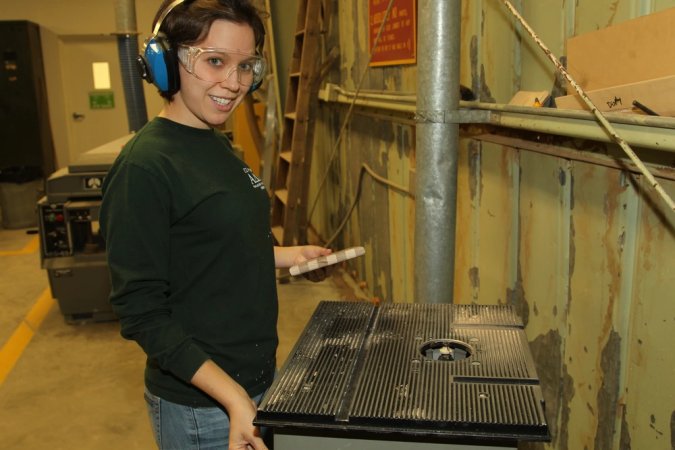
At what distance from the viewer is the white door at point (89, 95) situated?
24.6ft

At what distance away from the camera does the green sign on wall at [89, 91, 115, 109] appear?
7.66 meters

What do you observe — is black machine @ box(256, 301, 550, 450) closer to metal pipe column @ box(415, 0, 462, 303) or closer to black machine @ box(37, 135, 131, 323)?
metal pipe column @ box(415, 0, 462, 303)

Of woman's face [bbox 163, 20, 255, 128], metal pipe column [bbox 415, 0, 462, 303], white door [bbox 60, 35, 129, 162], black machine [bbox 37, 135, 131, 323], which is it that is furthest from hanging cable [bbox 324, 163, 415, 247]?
white door [bbox 60, 35, 129, 162]

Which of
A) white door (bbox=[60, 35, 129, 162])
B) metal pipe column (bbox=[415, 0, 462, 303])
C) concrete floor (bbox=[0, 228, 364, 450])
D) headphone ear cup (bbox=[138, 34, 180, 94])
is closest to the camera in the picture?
headphone ear cup (bbox=[138, 34, 180, 94])

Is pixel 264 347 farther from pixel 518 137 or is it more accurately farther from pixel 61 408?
pixel 61 408

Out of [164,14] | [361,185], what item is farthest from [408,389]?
[361,185]

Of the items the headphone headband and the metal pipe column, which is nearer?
the headphone headband

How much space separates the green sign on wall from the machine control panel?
4.60m

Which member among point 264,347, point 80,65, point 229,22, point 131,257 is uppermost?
point 80,65

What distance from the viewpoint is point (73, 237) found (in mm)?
3633

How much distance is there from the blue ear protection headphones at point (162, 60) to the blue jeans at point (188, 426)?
0.65 metres

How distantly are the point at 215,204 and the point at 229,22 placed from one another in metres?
0.35

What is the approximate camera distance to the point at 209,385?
1.06m

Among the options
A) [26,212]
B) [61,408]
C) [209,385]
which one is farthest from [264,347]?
[26,212]
